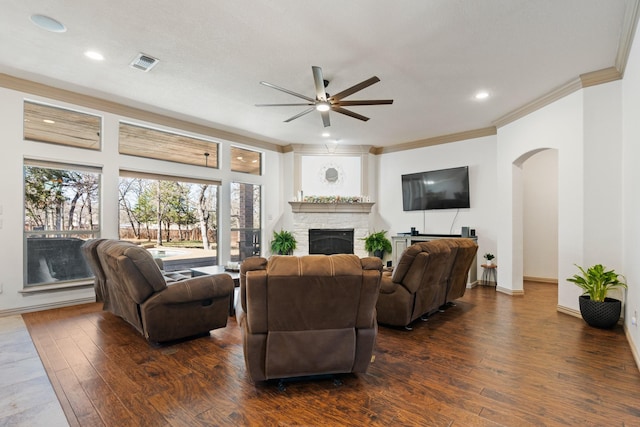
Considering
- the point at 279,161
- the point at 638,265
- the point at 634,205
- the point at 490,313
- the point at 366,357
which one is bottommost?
the point at 490,313

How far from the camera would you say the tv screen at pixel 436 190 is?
6324 mm

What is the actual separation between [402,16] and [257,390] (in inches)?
132

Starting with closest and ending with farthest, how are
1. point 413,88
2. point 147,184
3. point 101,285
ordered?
1. point 101,285
2. point 413,88
3. point 147,184

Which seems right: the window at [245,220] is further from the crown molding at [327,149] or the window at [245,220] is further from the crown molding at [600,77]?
the crown molding at [600,77]

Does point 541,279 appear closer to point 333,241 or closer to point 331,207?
point 333,241

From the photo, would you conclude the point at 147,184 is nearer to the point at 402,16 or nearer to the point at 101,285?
the point at 101,285

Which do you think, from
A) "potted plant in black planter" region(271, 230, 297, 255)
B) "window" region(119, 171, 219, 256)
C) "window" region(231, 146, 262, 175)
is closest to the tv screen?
"potted plant in black planter" region(271, 230, 297, 255)

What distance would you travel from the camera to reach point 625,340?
10.5 ft

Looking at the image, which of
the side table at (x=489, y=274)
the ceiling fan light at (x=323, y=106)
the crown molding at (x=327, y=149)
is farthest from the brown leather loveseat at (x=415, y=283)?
the crown molding at (x=327, y=149)

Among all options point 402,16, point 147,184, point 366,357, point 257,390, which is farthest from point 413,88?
point 147,184

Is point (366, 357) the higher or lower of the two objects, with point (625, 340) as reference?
higher

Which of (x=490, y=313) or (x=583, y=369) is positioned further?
(x=490, y=313)

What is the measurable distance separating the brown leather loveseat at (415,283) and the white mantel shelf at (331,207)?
136 inches

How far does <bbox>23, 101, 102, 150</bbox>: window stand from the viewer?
4.28 meters
